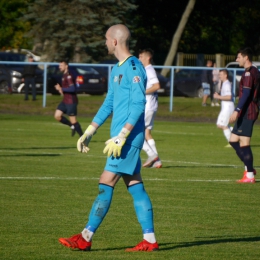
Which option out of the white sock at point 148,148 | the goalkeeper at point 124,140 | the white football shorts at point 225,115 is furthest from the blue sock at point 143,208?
the white football shorts at point 225,115

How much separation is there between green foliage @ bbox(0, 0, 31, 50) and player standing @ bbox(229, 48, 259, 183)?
46.3m

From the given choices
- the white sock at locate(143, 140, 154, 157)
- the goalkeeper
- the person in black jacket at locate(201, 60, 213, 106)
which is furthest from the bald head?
the person in black jacket at locate(201, 60, 213, 106)

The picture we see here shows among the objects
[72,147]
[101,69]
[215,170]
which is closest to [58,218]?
[215,170]

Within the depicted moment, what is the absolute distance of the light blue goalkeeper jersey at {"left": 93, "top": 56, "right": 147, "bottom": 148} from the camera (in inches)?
284

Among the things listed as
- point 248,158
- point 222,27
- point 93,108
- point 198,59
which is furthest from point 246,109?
point 222,27

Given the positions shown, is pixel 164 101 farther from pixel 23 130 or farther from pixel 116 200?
pixel 116 200

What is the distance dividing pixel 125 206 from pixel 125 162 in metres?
3.10

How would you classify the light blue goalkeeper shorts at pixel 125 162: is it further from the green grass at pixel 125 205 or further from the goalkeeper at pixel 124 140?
the green grass at pixel 125 205

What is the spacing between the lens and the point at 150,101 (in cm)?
1507

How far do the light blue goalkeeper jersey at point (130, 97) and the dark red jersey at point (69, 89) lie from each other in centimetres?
1400

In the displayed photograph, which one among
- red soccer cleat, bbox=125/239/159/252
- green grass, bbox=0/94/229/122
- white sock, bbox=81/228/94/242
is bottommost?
green grass, bbox=0/94/229/122

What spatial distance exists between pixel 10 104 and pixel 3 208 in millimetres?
24449

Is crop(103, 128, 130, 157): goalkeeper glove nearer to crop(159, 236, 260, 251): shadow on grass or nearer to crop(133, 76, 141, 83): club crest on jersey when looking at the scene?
crop(133, 76, 141, 83): club crest on jersey

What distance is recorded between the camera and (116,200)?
428 inches
